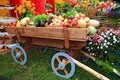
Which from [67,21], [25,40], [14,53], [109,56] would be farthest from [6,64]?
[109,56]

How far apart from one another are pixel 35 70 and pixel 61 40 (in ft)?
3.13

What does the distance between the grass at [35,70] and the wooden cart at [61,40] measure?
0.71 ft

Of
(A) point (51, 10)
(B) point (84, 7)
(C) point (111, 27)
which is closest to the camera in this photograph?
(C) point (111, 27)

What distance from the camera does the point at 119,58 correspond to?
13.1 feet

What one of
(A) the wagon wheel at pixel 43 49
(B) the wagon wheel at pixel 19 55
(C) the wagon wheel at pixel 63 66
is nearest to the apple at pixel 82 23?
(C) the wagon wheel at pixel 63 66

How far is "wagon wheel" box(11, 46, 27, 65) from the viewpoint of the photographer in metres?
5.02

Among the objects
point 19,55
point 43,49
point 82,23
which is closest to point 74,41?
point 82,23

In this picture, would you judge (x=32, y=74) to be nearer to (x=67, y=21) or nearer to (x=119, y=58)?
(x=67, y=21)

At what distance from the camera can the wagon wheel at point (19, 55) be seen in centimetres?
502

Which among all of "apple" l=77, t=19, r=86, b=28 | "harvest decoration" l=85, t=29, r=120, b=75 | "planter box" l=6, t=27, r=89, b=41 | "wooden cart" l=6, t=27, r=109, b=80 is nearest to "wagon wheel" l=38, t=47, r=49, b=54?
"wooden cart" l=6, t=27, r=109, b=80

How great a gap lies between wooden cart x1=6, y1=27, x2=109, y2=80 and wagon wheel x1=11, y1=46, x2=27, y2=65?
0.23 meters

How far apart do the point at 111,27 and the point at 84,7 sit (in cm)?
141

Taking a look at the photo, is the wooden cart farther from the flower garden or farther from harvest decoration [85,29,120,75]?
harvest decoration [85,29,120,75]

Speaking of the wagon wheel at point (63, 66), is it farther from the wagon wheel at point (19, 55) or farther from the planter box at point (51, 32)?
the wagon wheel at point (19, 55)
